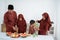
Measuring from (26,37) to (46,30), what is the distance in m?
0.49

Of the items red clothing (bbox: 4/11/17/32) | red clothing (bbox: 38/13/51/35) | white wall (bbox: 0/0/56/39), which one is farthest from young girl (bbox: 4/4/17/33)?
white wall (bbox: 0/0/56/39)

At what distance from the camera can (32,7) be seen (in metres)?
3.26

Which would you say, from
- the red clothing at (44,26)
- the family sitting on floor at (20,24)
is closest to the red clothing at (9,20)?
the family sitting on floor at (20,24)

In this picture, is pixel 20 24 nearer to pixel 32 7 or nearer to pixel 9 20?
pixel 9 20

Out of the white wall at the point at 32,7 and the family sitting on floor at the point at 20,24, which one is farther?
the white wall at the point at 32,7

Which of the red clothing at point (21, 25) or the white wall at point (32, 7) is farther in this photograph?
the white wall at point (32, 7)

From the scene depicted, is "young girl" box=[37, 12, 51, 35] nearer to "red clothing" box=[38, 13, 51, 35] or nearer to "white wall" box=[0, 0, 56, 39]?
"red clothing" box=[38, 13, 51, 35]

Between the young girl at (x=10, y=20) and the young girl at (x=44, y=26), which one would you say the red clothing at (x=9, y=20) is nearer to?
the young girl at (x=10, y=20)

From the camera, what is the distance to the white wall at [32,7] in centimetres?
321

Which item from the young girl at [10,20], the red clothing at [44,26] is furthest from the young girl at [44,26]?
the young girl at [10,20]

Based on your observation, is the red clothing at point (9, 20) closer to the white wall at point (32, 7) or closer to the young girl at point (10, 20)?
the young girl at point (10, 20)

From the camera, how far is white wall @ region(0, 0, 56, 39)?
3.21 m

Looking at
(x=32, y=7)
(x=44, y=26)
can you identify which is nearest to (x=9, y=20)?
(x=44, y=26)

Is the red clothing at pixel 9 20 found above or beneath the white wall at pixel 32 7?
beneath
